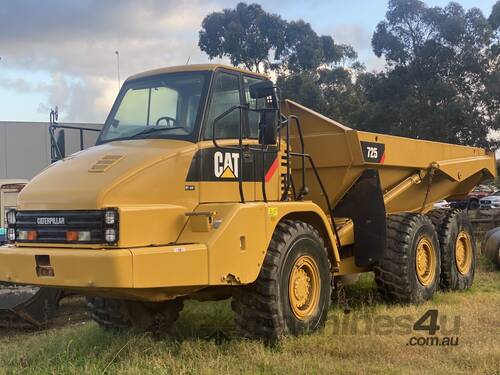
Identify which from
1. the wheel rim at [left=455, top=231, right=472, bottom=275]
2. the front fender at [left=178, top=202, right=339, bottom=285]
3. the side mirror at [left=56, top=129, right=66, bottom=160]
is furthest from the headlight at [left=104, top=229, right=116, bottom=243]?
the wheel rim at [left=455, top=231, right=472, bottom=275]

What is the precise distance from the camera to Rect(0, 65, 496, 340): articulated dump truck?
5.23m

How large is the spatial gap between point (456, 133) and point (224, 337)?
24306mm

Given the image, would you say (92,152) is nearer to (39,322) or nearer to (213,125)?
(213,125)

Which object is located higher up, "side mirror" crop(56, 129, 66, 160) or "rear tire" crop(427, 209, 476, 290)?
"side mirror" crop(56, 129, 66, 160)

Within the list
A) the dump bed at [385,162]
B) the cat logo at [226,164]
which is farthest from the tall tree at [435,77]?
the cat logo at [226,164]

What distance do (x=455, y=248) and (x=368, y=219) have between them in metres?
2.65

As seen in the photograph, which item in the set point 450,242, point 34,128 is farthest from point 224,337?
point 34,128

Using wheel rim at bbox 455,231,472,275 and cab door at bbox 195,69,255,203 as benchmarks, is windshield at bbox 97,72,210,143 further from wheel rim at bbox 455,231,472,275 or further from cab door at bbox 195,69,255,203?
wheel rim at bbox 455,231,472,275

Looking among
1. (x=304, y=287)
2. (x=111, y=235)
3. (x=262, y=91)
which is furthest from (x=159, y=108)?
(x=304, y=287)

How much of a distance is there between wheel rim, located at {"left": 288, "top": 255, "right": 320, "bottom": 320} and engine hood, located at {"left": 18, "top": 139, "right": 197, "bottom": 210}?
4.65 ft

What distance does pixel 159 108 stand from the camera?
6352 millimetres

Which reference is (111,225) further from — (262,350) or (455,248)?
(455,248)

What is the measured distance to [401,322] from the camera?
722 centimetres

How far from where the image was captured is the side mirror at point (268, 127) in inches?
232
